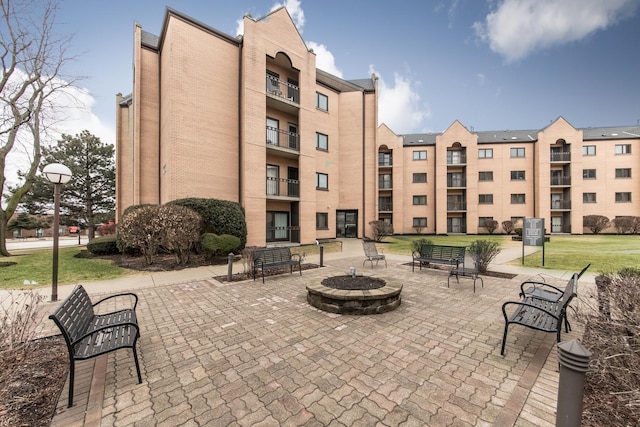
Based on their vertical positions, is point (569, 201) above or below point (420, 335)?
above

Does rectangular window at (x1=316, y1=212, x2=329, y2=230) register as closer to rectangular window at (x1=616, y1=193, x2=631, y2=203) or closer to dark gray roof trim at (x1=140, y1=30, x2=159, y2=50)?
dark gray roof trim at (x1=140, y1=30, x2=159, y2=50)

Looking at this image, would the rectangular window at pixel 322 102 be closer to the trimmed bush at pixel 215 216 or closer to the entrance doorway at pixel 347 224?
the entrance doorway at pixel 347 224

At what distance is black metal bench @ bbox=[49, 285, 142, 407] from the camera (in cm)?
284

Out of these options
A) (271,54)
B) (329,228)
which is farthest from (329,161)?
(271,54)

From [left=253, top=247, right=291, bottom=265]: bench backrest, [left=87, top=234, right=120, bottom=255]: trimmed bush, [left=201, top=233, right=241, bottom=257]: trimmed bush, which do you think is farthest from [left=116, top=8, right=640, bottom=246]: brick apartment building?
[left=253, top=247, right=291, bottom=265]: bench backrest

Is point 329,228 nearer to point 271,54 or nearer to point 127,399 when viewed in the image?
point 271,54

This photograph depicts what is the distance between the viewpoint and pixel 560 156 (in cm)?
3231

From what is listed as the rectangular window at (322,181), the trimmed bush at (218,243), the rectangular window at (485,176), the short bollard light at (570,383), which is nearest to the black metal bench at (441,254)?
the short bollard light at (570,383)

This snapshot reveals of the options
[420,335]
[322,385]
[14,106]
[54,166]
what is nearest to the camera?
[322,385]

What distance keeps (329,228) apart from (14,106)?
2095 centimetres

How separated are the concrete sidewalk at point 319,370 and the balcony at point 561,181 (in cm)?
3742

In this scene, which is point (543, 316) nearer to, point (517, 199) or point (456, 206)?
point (456, 206)

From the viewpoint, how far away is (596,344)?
307 cm

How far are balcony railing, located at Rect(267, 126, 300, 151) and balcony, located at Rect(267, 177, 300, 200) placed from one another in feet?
8.18
